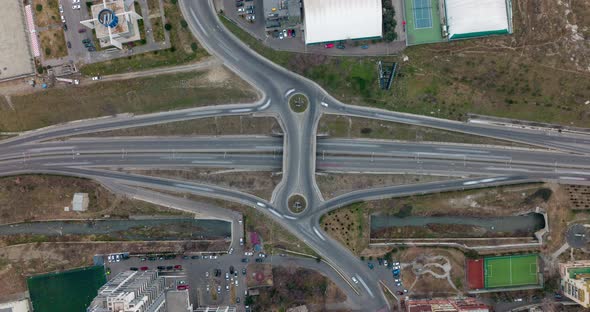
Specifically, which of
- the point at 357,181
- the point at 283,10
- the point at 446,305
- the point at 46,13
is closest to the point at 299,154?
the point at 357,181

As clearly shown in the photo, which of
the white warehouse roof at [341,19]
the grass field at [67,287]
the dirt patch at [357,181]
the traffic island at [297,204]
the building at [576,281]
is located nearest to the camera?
the building at [576,281]

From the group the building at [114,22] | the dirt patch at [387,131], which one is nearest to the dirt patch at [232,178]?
the dirt patch at [387,131]

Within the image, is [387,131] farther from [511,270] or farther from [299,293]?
[511,270]

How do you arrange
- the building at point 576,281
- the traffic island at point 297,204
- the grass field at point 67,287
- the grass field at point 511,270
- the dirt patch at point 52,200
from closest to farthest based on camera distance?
the building at point 576,281, the grass field at point 511,270, the traffic island at point 297,204, the grass field at point 67,287, the dirt patch at point 52,200

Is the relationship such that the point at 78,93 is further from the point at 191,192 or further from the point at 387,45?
the point at 387,45

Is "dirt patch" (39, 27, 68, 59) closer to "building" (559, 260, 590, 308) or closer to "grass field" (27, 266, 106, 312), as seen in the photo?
"grass field" (27, 266, 106, 312)

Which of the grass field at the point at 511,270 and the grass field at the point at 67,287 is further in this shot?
the grass field at the point at 67,287


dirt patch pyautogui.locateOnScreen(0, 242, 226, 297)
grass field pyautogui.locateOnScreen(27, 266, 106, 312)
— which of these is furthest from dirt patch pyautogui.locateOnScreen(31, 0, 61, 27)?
grass field pyautogui.locateOnScreen(27, 266, 106, 312)

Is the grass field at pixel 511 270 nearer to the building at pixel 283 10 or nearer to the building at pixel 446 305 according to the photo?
the building at pixel 446 305
